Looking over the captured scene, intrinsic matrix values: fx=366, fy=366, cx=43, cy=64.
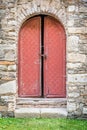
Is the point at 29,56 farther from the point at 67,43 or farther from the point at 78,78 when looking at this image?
the point at 78,78

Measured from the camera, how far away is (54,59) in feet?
25.6

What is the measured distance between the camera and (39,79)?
7.83 m

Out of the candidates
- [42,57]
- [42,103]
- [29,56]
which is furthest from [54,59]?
[42,103]

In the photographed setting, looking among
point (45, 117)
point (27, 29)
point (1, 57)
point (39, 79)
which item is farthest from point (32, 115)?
point (27, 29)

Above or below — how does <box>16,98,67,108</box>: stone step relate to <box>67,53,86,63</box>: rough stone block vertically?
below

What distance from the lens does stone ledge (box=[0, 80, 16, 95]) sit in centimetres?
743

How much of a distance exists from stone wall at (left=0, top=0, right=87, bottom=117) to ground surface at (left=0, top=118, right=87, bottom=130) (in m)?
0.29

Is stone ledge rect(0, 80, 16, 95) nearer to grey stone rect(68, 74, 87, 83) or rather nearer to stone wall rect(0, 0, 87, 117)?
stone wall rect(0, 0, 87, 117)

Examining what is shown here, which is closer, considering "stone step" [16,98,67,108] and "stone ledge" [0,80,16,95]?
"stone ledge" [0,80,16,95]

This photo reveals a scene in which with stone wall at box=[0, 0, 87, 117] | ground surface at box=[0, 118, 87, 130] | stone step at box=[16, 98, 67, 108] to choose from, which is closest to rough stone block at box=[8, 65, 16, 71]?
stone wall at box=[0, 0, 87, 117]

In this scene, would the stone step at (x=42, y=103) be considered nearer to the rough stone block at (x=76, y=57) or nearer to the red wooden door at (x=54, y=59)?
the red wooden door at (x=54, y=59)

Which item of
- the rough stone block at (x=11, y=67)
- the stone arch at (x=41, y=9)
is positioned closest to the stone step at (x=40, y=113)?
the rough stone block at (x=11, y=67)

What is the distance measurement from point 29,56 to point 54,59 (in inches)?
21.1

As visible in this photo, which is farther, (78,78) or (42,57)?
(42,57)
